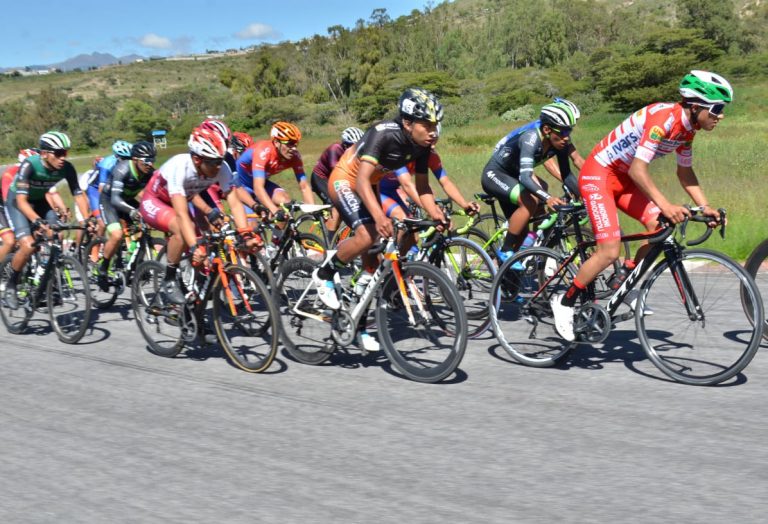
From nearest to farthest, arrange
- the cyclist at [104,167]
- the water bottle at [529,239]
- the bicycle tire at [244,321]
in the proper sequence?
the bicycle tire at [244,321] → the water bottle at [529,239] → the cyclist at [104,167]

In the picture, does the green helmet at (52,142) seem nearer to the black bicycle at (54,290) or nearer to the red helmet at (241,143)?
the black bicycle at (54,290)

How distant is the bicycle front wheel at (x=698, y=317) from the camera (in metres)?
5.55

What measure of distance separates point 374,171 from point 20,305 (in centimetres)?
465

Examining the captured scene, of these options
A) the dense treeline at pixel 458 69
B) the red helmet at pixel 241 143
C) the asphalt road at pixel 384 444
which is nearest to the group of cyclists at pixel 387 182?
the asphalt road at pixel 384 444

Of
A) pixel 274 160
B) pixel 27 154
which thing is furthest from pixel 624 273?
pixel 27 154

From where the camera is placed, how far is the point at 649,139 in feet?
18.9

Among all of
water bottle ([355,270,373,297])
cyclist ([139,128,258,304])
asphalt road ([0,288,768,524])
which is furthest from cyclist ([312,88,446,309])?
asphalt road ([0,288,768,524])

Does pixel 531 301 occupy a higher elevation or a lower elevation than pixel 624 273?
lower

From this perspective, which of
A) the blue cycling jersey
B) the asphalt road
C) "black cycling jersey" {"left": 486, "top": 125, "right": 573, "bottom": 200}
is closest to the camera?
the asphalt road

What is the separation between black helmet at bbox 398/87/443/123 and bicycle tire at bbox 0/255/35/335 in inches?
191

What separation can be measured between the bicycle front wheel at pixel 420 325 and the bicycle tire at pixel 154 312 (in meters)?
2.25

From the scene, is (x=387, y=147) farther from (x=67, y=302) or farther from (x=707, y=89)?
(x=67, y=302)

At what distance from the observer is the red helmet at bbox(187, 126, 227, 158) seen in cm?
691

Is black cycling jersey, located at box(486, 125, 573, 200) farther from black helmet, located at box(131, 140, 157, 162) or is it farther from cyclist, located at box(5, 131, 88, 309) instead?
cyclist, located at box(5, 131, 88, 309)
